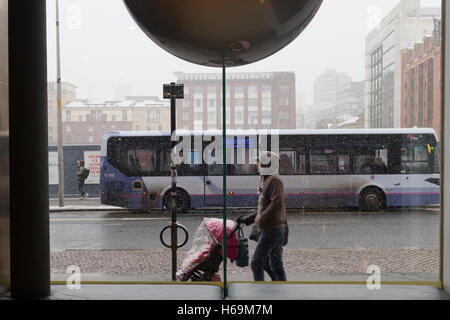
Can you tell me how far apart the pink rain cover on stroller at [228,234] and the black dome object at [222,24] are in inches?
100

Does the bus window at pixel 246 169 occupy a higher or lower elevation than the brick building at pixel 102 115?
lower

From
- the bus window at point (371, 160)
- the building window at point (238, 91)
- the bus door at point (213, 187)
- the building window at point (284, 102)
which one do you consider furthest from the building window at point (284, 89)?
the bus window at point (371, 160)

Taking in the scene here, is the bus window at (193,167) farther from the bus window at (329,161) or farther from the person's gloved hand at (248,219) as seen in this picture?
the person's gloved hand at (248,219)

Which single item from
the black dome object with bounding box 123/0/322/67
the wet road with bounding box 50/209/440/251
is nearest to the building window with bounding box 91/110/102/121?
the wet road with bounding box 50/209/440/251

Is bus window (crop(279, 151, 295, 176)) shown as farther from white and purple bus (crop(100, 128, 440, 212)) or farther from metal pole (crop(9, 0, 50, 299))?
metal pole (crop(9, 0, 50, 299))

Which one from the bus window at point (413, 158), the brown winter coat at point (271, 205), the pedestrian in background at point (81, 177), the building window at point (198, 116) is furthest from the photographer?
the bus window at point (413, 158)

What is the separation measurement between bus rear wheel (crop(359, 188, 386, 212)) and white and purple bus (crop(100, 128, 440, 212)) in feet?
0.06

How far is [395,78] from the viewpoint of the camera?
5.71m

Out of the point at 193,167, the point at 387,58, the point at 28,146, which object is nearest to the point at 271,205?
the point at 28,146

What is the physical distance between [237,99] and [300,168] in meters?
5.21

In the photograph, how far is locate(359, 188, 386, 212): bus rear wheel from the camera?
734 cm

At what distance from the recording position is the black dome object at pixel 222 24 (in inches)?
19.3

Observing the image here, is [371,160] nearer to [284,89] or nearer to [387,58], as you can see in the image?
[387,58]
